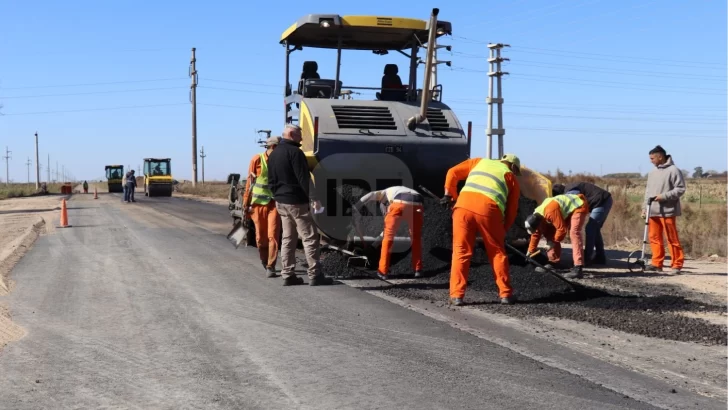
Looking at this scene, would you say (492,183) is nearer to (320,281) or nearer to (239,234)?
(320,281)

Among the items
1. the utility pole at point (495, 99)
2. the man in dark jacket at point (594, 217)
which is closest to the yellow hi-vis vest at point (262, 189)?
the man in dark jacket at point (594, 217)

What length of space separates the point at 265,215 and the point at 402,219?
1.75 meters

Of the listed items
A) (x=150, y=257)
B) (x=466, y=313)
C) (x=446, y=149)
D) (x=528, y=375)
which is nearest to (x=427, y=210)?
(x=446, y=149)

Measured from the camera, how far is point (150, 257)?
10.8m

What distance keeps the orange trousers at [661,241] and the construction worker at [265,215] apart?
5.12m

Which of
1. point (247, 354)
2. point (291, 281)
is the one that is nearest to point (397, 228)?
point (291, 281)

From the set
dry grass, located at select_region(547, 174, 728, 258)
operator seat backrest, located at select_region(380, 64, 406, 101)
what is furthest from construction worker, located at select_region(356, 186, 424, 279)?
dry grass, located at select_region(547, 174, 728, 258)

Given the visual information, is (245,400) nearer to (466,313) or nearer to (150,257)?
(466,313)

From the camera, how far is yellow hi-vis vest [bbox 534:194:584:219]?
9383 millimetres

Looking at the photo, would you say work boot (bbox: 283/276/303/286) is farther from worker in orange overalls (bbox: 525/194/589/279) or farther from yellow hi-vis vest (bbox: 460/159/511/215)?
worker in orange overalls (bbox: 525/194/589/279)

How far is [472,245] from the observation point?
278 inches

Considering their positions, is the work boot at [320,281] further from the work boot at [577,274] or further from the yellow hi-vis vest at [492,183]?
the work boot at [577,274]

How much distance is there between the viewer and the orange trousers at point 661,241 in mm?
9548

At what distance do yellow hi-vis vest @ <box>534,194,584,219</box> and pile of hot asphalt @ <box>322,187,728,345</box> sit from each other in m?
0.87
